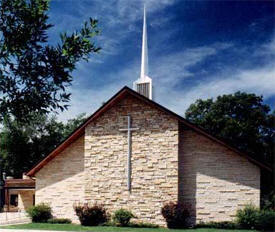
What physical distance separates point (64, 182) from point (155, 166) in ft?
22.5

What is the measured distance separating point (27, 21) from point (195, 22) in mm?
8611

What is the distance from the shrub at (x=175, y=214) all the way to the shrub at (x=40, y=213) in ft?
27.2

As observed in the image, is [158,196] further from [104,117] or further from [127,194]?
[104,117]

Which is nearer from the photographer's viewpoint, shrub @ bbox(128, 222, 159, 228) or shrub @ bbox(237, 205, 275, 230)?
shrub @ bbox(237, 205, 275, 230)

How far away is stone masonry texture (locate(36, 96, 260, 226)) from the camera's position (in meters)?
20.2

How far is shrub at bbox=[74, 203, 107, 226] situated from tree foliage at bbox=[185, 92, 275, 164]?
2209cm

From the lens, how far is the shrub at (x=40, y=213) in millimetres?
23250

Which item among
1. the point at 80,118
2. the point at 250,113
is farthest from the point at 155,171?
the point at 80,118

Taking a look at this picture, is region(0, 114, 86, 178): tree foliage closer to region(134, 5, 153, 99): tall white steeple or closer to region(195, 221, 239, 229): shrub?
region(134, 5, 153, 99): tall white steeple

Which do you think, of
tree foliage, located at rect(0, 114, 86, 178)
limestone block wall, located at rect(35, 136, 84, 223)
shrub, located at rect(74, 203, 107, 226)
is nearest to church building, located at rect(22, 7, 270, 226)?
limestone block wall, located at rect(35, 136, 84, 223)

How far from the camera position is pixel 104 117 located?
2250 centimetres

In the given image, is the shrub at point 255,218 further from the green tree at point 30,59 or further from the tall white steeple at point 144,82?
the green tree at point 30,59

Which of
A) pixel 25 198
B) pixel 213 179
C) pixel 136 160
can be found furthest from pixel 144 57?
pixel 25 198

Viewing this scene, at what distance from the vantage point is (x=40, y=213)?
76.4 feet
